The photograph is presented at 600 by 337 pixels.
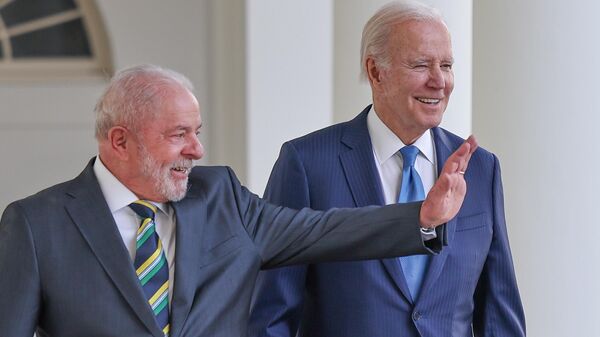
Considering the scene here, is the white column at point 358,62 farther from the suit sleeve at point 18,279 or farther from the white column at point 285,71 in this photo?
the suit sleeve at point 18,279

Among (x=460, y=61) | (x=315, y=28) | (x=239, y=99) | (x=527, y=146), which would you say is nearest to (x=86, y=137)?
(x=239, y=99)

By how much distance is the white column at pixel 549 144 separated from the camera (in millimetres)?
4348

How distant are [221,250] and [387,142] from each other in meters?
0.57

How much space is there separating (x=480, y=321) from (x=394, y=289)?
0.32 m

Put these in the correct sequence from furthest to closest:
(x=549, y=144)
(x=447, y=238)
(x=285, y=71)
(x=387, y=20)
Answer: (x=285, y=71) → (x=549, y=144) → (x=387, y=20) → (x=447, y=238)

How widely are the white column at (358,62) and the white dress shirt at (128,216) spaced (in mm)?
2889

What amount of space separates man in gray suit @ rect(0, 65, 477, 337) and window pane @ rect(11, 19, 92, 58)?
246 inches

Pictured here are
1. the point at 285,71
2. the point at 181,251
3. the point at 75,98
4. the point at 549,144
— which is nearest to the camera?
the point at 181,251

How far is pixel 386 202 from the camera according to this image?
357 cm

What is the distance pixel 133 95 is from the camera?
10.7 ft

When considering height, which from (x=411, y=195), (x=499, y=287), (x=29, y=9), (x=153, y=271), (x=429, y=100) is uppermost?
Result: (x=29, y=9)

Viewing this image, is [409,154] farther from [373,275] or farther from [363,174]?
[373,275]

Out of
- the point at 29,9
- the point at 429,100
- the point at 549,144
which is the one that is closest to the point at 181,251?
the point at 429,100

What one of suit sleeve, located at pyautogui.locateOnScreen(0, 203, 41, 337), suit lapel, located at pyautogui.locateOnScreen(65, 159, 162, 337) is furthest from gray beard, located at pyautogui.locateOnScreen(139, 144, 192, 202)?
suit sleeve, located at pyautogui.locateOnScreen(0, 203, 41, 337)
